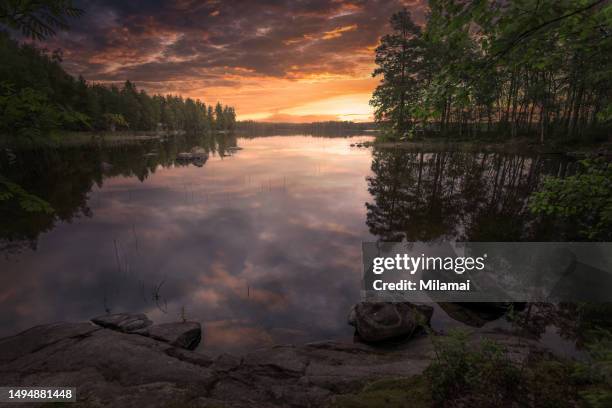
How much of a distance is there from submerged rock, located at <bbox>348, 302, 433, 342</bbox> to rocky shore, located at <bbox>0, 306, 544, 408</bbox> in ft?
0.09

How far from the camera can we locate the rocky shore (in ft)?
14.8

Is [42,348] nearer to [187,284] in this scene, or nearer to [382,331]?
[187,284]

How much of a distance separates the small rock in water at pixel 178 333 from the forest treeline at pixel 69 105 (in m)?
4.99

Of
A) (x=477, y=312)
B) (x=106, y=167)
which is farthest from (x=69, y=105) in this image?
(x=106, y=167)

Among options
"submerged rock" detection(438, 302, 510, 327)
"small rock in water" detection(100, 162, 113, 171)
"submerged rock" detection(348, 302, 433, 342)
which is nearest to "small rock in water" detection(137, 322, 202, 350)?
"submerged rock" detection(348, 302, 433, 342)

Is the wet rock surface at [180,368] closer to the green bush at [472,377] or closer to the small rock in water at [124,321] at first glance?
the small rock in water at [124,321]

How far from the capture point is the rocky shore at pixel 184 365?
4516 millimetres

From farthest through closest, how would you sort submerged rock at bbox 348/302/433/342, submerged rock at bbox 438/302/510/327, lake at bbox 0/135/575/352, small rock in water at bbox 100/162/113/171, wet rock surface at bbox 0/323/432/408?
small rock in water at bbox 100/162/113/171 → lake at bbox 0/135/575/352 → submerged rock at bbox 438/302/510/327 → submerged rock at bbox 348/302/433/342 → wet rock surface at bbox 0/323/432/408

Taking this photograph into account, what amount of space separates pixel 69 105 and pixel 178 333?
569 centimetres

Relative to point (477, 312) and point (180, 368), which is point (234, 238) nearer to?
point (180, 368)

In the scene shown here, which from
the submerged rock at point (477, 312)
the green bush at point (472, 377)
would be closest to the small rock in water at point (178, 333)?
the green bush at point (472, 377)

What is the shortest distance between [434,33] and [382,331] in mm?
6399

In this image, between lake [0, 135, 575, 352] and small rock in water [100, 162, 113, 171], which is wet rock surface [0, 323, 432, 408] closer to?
lake [0, 135, 575, 352]

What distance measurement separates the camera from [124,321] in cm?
777
